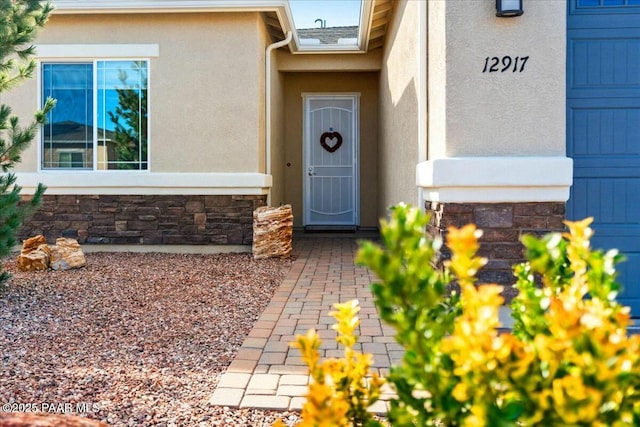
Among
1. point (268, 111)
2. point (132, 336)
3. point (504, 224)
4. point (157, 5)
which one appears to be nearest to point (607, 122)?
point (504, 224)

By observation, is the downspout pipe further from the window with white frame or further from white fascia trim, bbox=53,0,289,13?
the window with white frame

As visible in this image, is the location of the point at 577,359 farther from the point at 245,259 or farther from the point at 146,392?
the point at 245,259

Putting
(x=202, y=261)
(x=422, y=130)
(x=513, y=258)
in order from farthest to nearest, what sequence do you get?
(x=202, y=261) → (x=422, y=130) → (x=513, y=258)

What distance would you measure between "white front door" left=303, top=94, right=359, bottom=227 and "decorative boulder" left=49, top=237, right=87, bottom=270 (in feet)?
16.8

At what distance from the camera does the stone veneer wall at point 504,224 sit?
3.93 meters

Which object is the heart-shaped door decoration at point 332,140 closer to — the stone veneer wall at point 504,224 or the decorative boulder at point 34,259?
the decorative boulder at point 34,259

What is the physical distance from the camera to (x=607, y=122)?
4164 millimetres

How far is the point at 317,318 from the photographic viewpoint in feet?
14.0

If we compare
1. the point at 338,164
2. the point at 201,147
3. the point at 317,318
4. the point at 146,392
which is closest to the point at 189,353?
the point at 146,392

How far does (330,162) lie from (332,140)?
43 cm

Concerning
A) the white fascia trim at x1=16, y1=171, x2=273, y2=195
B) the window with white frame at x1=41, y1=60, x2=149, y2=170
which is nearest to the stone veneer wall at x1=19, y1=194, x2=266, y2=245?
the white fascia trim at x1=16, y1=171, x2=273, y2=195

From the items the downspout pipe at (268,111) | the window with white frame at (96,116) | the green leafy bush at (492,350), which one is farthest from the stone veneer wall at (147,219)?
the green leafy bush at (492,350)

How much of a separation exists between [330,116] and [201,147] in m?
3.74

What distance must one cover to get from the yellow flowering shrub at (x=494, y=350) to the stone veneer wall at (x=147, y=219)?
656 cm
